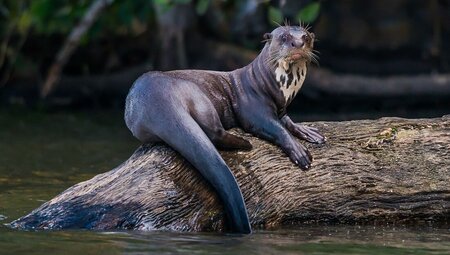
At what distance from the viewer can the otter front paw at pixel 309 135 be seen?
5656 mm

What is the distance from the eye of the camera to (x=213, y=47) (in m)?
12.9

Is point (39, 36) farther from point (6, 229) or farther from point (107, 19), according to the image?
point (6, 229)

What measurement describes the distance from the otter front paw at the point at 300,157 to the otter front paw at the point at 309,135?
0.39 feet

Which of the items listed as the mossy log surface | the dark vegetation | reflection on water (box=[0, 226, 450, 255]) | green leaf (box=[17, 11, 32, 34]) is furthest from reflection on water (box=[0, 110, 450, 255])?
green leaf (box=[17, 11, 32, 34])

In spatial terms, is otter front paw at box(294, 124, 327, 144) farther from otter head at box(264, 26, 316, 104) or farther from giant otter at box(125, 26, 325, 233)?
otter head at box(264, 26, 316, 104)

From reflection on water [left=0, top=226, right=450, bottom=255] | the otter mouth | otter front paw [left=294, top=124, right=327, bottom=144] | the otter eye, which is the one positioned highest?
the otter eye

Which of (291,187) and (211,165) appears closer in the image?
(211,165)

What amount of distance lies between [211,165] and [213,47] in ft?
25.5

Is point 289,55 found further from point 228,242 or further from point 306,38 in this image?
point 228,242

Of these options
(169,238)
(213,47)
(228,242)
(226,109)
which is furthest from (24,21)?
(228,242)

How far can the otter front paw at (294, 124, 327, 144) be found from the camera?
5.66 metres

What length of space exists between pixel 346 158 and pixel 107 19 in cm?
797

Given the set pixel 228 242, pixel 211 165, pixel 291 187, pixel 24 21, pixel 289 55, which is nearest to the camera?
pixel 228 242

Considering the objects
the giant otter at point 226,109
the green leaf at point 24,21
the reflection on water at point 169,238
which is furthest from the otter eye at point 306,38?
the green leaf at point 24,21
